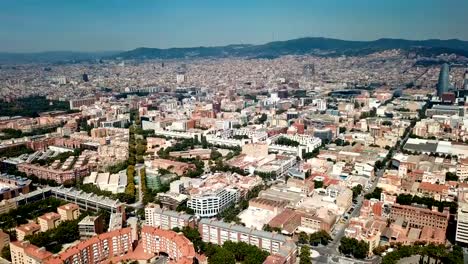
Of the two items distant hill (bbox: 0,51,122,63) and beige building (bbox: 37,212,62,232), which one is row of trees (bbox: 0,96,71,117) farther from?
distant hill (bbox: 0,51,122,63)

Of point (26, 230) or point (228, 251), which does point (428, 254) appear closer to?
point (228, 251)

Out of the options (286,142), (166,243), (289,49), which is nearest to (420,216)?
(166,243)

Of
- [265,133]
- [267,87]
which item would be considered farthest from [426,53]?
[265,133]

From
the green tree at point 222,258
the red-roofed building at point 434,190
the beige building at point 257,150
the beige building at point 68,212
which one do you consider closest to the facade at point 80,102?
the beige building at point 257,150

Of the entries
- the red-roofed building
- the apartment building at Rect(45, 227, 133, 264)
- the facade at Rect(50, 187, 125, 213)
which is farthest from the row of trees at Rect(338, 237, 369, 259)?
the facade at Rect(50, 187, 125, 213)

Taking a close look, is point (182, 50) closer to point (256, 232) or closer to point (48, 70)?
point (48, 70)
